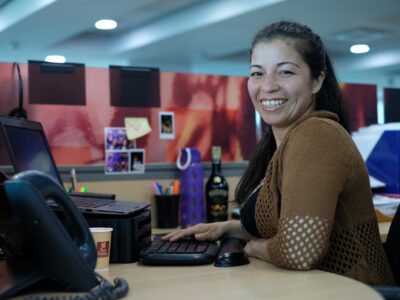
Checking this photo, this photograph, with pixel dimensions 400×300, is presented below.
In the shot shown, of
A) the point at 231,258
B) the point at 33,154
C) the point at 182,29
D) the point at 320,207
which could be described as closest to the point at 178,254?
the point at 231,258

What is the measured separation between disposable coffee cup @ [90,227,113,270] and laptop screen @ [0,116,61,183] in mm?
245

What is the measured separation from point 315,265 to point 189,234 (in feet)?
1.31

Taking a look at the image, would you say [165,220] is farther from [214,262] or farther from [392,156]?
[392,156]

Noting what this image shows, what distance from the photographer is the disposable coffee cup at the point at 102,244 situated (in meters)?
1.10

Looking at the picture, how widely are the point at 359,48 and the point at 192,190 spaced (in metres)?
6.70

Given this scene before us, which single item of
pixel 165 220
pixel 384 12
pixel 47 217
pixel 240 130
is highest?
pixel 384 12

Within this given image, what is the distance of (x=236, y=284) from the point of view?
3.10ft

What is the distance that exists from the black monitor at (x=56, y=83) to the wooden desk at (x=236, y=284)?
0.99 meters

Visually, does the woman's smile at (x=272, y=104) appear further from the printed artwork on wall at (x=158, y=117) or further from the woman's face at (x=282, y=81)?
the printed artwork on wall at (x=158, y=117)

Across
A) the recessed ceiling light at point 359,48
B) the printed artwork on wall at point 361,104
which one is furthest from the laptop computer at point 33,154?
the recessed ceiling light at point 359,48

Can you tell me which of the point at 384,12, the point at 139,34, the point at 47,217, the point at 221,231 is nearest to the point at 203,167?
the point at 221,231

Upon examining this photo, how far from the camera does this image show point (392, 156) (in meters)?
2.33

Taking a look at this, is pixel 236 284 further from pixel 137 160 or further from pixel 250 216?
pixel 137 160

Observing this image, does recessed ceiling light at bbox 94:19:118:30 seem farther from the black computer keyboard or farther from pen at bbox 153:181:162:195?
the black computer keyboard
